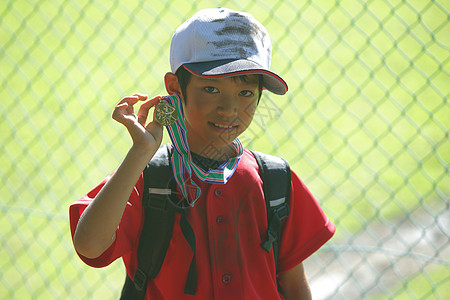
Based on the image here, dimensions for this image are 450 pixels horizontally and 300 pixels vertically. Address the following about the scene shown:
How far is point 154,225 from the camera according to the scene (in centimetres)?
165

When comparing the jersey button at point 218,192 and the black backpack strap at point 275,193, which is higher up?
the black backpack strap at point 275,193

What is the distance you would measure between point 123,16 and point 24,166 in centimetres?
187

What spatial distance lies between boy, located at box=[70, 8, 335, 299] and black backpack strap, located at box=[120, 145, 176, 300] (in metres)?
0.03

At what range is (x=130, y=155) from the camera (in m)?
1.49

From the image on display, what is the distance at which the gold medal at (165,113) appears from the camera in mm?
1585

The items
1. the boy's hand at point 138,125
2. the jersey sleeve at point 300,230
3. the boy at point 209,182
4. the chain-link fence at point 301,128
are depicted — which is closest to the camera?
the boy's hand at point 138,125

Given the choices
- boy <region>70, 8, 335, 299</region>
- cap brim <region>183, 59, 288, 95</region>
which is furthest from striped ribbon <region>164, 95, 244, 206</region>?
cap brim <region>183, 59, 288, 95</region>

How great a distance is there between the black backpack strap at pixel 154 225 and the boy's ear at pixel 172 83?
0.78ft

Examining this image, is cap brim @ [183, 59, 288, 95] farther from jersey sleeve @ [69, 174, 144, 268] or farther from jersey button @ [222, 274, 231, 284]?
jersey button @ [222, 274, 231, 284]

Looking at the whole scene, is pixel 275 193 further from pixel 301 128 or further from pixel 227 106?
pixel 301 128

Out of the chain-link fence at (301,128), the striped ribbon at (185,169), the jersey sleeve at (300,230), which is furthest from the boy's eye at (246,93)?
the chain-link fence at (301,128)

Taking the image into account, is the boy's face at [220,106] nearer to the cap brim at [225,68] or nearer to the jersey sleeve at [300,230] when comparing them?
the cap brim at [225,68]

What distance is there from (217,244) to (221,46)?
21.1 inches

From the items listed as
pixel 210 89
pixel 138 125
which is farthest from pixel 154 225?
pixel 210 89
